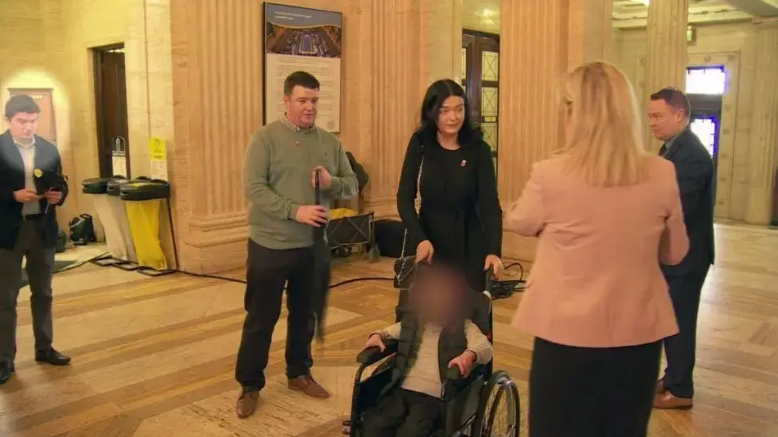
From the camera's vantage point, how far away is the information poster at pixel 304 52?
286 inches

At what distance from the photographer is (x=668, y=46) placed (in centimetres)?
852

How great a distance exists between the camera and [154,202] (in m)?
6.91

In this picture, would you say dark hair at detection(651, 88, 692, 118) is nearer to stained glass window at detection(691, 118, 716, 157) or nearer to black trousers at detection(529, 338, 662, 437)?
black trousers at detection(529, 338, 662, 437)

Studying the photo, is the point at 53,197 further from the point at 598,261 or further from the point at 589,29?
the point at 589,29

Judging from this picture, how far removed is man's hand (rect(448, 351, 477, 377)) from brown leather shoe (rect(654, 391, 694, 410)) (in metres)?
1.58

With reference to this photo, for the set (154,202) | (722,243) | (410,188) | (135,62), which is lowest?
(722,243)

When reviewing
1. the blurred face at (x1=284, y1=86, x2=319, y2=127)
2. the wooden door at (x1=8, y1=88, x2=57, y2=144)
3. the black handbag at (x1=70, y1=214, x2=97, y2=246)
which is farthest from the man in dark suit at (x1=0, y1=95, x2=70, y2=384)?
the wooden door at (x1=8, y1=88, x2=57, y2=144)

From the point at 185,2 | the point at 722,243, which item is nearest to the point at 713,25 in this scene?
the point at 722,243

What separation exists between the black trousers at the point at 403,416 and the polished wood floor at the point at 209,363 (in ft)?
2.84

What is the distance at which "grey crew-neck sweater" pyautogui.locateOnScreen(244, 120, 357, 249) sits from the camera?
344cm

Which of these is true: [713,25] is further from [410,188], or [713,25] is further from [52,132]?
[410,188]

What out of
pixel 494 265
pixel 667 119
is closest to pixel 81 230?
pixel 494 265

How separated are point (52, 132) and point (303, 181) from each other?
20.7ft

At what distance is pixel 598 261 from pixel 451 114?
128cm
